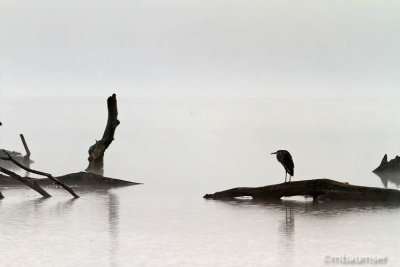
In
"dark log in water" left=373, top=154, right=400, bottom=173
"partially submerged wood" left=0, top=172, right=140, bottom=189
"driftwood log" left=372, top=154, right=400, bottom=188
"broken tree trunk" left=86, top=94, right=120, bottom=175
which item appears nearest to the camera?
"partially submerged wood" left=0, top=172, right=140, bottom=189

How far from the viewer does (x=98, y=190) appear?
116ft

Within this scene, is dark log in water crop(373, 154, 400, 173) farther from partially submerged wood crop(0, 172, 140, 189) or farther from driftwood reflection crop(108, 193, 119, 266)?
driftwood reflection crop(108, 193, 119, 266)

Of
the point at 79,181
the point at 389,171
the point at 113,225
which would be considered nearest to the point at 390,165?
the point at 389,171

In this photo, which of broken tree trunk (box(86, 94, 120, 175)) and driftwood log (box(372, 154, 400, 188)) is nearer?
broken tree trunk (box(86, 94, 120, 175))

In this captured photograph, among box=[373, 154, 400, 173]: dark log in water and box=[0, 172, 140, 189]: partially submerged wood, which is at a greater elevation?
box=[373, 154, 400, 173]: dark log in water

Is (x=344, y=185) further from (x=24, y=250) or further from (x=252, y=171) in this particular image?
(x=252, y=171)

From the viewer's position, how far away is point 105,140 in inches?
1527

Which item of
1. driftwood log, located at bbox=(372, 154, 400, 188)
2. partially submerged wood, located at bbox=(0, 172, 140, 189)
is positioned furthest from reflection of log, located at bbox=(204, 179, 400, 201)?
driftwood log, located at bbox=(372, 154, 400, 188)

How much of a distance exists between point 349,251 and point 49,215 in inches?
343

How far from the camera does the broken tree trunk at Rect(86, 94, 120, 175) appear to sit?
38438mm

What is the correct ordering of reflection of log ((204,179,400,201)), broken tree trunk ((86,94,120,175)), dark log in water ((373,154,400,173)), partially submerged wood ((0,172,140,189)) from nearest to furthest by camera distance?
reflection of log ((204,179,400,201))
partially submerged wood ((0,172,140,189))
broken tree trunk ((86,94,120,175))
dark log in water ((373,154,400,173))

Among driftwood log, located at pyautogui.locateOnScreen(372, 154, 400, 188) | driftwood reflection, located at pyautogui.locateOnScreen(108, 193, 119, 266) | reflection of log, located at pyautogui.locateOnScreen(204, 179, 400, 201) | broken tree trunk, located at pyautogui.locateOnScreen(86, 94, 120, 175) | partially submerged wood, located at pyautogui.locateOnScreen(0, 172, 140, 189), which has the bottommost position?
driftwood reflection, located at pyautogui.locateOnScreen(108, 193, 119, 266)

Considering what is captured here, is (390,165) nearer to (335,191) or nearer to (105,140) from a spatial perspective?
(105,140)

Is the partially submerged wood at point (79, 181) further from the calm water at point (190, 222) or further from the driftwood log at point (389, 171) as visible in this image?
A: the driftwood log at point (389, 171)
